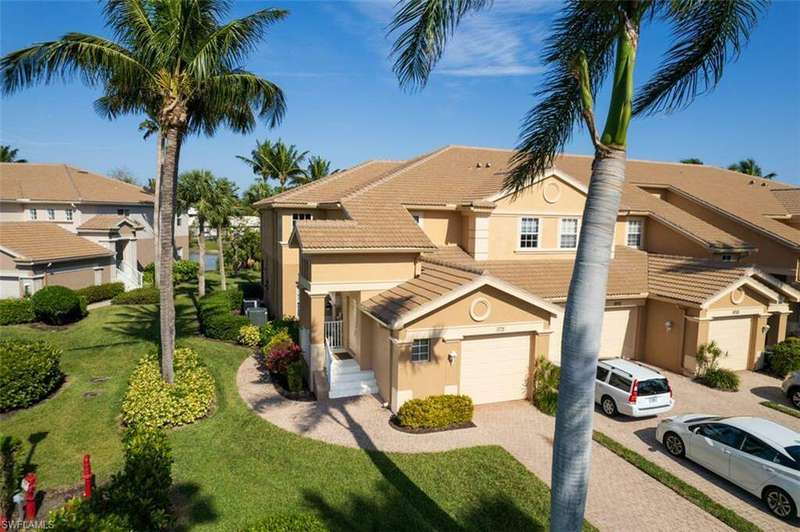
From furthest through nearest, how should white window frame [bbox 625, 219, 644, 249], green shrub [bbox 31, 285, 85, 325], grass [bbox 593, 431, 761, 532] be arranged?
white window frame [bbox 625, 219, 644, 249]
green shrub [bbox 31, 285, 85, 325]
grass [bbox 593, 431, 761, 532]

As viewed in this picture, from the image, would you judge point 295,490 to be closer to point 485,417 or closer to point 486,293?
point 485,417

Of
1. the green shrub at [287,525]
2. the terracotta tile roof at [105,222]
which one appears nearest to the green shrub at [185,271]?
the terracotta tile roof at [105,222]

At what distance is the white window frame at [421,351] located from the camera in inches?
581

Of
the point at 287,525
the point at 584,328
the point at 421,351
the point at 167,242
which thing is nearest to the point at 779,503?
the point at 584,328

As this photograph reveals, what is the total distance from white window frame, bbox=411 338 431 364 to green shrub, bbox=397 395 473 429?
4.34 ft

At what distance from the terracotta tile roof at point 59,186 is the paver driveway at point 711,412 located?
4005cm

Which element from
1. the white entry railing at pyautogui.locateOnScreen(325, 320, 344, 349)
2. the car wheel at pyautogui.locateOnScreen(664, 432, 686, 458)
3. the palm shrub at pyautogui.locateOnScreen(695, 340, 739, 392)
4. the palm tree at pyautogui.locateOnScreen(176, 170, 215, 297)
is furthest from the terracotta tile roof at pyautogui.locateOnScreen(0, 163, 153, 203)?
the palm shrub at pyautogui.locateOnScreen(695, 340, 739, 392)

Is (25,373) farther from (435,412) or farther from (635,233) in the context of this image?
(635,233)

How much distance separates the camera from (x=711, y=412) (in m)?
15.3

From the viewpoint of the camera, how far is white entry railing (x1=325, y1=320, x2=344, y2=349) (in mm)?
19031

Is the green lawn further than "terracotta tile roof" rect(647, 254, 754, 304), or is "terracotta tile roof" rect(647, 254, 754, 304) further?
"terracotta tile roof" rect(647, 254, 754, 304)

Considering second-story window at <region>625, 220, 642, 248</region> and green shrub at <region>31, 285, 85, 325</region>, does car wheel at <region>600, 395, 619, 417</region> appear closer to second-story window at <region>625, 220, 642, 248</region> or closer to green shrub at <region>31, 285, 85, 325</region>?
second-story window at <region>625, 220, 642, 248</region>

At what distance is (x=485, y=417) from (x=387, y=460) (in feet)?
13.7

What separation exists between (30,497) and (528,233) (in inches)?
724
